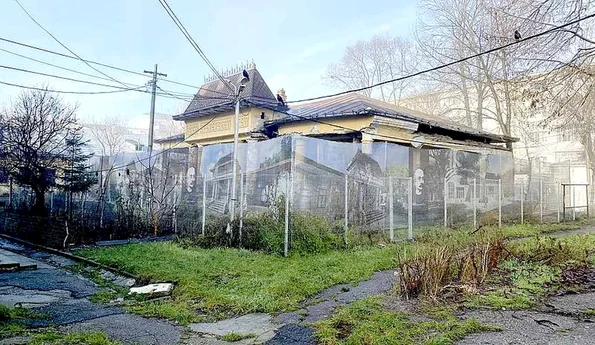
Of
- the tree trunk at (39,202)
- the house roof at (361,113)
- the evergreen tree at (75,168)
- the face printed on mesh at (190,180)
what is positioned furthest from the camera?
the evergreen tree at (75,168)

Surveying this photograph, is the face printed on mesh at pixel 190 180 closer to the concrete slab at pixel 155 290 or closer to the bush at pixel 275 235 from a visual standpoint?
the bush at pixel 275 235

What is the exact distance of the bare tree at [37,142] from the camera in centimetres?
1371

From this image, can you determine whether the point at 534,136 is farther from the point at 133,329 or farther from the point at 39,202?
the point at 133,329

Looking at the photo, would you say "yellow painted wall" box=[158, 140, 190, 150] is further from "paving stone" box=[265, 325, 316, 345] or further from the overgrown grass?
"paving stone" box=[265, 325, 316, 345]

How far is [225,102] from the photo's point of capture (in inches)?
743

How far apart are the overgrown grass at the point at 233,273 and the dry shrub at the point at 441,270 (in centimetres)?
140

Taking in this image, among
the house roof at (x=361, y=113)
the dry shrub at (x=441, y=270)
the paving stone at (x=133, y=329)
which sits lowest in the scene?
the paving stone at (x=133, y=329)

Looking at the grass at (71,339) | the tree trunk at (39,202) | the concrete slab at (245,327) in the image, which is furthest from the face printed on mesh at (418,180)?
the tree trunk at (39,202)

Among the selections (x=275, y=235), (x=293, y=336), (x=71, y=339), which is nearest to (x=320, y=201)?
(x=275, y=235)

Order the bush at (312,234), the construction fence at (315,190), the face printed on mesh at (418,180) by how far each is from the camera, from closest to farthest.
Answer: the bush at (312,234), the construction fence at (315,190), the face printed on mesh at (418,180)

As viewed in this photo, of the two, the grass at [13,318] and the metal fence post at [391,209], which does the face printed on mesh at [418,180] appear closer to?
the metal fence post at [391,209]

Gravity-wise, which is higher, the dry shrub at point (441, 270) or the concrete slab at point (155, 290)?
the dry shrub at point (441, 270)

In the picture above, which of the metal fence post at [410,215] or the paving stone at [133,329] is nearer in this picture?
the paving stone at [133,329]

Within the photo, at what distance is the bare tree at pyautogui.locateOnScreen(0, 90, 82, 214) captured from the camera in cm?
1371
